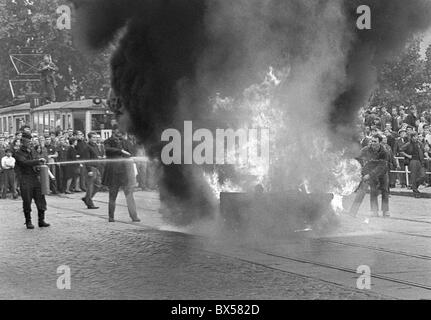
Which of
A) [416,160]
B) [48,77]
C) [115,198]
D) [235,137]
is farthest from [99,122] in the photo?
[235,137]

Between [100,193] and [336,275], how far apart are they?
17.5 meters

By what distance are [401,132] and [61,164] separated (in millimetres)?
10080

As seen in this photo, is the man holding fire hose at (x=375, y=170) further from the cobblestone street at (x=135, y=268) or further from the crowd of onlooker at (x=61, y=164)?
the crowd of onlooker at (x=61, y=164)

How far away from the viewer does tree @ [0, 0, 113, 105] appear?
36438 millimetres

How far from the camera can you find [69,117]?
3253cm

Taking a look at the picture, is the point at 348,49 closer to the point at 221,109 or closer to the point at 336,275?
the point at 221,109

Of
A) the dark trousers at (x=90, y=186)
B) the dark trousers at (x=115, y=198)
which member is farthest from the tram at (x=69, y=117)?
the dark trousers at (x=115, y=198)

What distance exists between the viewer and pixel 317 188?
1420cm

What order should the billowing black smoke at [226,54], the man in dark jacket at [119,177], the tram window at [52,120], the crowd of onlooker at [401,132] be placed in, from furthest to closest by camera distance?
the tram window at [52,120] < the crowd of onlooker at [401,132] < the man in dark jacket at [119,177] < the billowing black smoke at [226,54]

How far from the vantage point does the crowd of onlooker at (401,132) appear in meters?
23.4

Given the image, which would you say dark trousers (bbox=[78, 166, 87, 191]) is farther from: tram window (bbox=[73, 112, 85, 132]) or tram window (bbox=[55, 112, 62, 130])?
tram window (bbox=[55, 112, 62, 130])

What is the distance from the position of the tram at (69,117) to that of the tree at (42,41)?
1.85 meters

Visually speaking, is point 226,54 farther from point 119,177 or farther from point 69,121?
point 69,121
